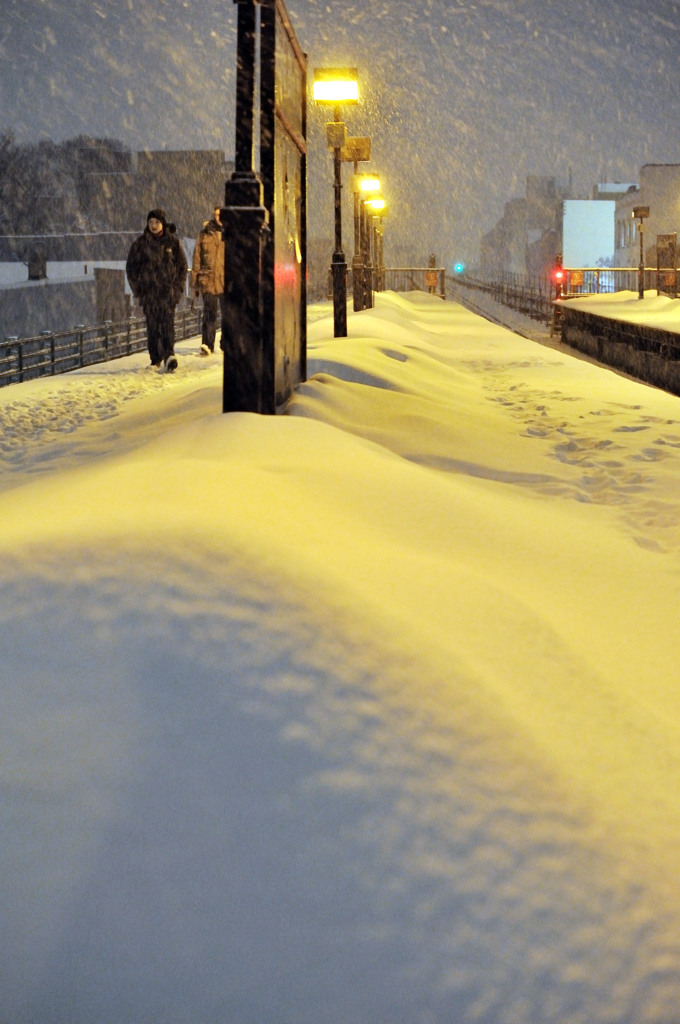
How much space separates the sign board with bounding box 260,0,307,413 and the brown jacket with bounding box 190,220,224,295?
5647 mm

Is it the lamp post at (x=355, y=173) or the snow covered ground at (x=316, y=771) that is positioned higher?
the lamp post at (x=355, y=173)

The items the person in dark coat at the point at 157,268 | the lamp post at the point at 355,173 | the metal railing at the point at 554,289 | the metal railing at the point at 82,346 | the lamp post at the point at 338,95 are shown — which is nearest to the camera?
the person in dark coat at the point at 157,268

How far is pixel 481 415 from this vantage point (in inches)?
399

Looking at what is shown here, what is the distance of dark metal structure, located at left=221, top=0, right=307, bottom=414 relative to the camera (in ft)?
22.4

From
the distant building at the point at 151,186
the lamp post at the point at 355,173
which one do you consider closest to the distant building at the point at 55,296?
the lamp post at the point at 355,173

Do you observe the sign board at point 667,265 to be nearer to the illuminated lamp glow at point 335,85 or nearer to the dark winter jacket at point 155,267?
the illuminated lamp glow at point 335,85

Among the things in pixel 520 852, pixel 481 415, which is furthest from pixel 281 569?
pixel 481 415

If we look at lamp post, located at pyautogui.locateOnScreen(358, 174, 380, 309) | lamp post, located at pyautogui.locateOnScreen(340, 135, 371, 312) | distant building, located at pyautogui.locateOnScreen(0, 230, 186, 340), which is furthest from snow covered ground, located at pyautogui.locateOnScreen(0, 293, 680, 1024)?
distant building, located at pyautogui.locateOnScreen(0, 230, 186, 340)

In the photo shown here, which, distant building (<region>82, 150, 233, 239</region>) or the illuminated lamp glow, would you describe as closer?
the illuminated lamp glow

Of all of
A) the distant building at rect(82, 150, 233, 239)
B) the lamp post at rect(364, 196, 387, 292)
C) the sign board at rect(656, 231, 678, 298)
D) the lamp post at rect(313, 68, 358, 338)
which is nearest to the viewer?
the lamp post at rect(313, 68, 358, 338)

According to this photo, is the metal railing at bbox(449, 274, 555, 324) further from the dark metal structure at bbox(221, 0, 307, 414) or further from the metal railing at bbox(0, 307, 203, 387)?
the dark metal structure at bbox(221, 0, 307, 414)

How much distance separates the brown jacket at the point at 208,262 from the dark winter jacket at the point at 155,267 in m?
1.48

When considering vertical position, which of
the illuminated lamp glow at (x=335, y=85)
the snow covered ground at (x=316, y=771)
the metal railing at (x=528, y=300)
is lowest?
the snow covered ground at (x=316, y=771)

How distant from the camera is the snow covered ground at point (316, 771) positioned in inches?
91.1
